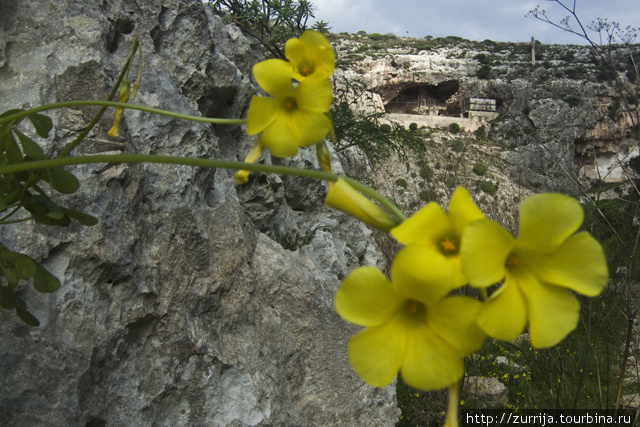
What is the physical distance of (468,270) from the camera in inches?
11.5

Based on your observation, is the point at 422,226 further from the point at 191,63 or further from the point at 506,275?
the point at 191,63

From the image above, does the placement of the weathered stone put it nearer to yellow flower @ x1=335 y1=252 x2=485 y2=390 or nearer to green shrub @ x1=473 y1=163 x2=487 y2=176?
yellow flower @ x1=335 y1=252 x2=485 y2=390

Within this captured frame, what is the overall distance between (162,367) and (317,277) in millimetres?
928

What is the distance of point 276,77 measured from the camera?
0.48 metres

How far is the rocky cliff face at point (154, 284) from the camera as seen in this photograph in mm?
1137

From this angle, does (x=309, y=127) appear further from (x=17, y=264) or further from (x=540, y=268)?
(x=17, y=264)

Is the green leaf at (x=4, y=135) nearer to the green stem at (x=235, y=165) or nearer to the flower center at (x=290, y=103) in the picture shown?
the green stem at (x=235, y=165)

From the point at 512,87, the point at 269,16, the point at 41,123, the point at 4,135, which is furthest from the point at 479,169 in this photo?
the point at 4,135

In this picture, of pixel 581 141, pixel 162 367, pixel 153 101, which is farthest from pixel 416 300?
pixel 581 141

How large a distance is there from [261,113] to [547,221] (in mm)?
294

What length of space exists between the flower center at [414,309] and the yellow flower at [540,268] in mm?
54

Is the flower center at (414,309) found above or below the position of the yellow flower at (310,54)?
below

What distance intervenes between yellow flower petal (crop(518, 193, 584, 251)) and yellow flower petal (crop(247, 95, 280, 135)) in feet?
0.90

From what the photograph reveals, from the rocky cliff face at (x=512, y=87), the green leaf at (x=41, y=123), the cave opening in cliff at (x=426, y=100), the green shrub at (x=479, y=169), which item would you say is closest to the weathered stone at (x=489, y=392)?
the green leaf at (x=41, y=123)
